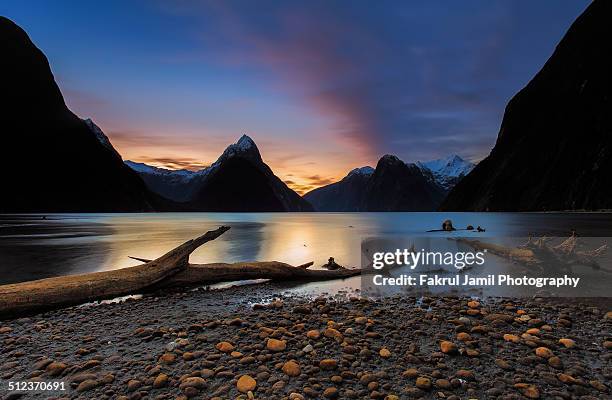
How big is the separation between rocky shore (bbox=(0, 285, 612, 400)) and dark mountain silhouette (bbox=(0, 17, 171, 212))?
180m

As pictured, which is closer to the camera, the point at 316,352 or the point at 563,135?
the point at 316,352

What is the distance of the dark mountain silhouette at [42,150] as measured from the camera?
490ft

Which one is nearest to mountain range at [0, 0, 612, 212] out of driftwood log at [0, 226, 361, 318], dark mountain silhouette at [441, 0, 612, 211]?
dark mountain silhouette at [441, 0, 612, 211]

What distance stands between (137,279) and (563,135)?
5856 inches

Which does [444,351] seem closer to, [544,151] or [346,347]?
[346,347]

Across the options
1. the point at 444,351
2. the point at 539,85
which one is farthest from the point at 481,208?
the point at 444,351

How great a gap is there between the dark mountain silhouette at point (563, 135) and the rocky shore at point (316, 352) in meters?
119

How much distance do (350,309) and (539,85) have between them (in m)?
186

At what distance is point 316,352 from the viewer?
19.0 ft

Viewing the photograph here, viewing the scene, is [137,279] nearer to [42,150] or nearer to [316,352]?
[316,352]

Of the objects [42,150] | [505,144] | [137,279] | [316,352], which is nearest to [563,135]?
[505,144]

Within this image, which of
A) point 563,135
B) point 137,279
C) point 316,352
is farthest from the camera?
point 563,135

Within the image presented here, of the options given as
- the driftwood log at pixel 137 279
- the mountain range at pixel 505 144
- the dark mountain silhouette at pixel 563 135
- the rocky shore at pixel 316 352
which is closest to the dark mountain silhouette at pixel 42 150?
the mountain range at pixel 505 144

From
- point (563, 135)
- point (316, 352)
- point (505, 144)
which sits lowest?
point (316, 352)
